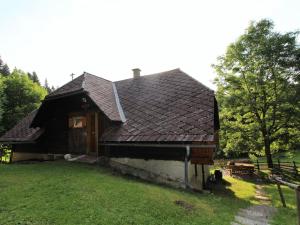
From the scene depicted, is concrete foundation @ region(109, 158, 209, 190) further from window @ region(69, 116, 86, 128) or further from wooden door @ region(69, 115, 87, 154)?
window @ region(69, 116, 86, 128)

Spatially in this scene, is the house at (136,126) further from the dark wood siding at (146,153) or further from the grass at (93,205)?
the grass at (93,205)

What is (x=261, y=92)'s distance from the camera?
17500 mm

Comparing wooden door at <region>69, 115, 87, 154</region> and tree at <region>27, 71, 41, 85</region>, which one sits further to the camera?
tree at <region>27, 71, 41, 85</region>

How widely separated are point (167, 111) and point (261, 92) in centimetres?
1024

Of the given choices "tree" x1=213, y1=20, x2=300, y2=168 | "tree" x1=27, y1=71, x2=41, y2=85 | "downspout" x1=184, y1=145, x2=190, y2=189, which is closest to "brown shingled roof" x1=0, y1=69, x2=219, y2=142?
"downspout" x1=184, y1=145, x2=190, y2=189

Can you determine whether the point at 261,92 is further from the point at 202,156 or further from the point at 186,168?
the point at 186,168

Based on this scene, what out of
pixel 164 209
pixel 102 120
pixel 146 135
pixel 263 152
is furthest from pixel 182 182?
pixel 263 152

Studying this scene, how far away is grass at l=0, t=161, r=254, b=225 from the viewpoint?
4824mm

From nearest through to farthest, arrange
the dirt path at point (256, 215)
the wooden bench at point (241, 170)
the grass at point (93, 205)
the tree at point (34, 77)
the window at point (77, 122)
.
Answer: the grass at point (93, 205) < the dirt path at point (256, 215) < the window at point (77, 122) < the wooden bench at point (241, 170) < the tree at point (34, 77)

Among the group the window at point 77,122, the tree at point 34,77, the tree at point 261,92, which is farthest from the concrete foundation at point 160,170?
the tree at point 34,77

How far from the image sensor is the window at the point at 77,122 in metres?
12.6

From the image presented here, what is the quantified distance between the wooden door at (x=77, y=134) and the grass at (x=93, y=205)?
4.56 metres

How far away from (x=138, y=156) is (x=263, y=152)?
500 inches

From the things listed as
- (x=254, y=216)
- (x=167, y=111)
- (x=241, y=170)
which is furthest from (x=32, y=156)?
(x=241, y=170)
